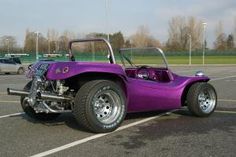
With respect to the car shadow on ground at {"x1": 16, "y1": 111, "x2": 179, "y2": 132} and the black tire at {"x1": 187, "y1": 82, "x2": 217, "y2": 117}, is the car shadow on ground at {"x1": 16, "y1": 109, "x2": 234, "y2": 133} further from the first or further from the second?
the black tire at {"x1": 187, "y1": 82, "x2": 217, "y2": 117}

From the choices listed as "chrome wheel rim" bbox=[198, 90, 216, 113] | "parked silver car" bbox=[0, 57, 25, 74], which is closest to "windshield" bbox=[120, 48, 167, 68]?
"chrome wheel rim" bbox=[198, 90, 216, 113]

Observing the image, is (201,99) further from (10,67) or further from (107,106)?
(10,67)

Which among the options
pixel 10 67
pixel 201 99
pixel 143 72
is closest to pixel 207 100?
pixel 201 99

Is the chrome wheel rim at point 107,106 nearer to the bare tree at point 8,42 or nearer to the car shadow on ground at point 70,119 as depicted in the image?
the car shadow on ground at point 70,119

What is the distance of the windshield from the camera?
33.3ft

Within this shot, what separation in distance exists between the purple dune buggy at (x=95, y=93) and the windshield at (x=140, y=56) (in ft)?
1.74

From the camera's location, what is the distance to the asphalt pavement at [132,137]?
6.62 metres

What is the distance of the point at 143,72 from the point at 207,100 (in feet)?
4.97

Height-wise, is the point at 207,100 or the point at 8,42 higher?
the point at 8,42

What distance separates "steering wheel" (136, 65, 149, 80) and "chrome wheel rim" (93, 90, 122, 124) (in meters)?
1.67

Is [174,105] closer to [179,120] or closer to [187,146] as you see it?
[179,120]

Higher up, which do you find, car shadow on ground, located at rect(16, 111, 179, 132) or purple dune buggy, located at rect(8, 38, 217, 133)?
purple dune buggy, located at rect(8, 38, 217, 133)

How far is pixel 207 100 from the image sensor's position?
10219 millimetres

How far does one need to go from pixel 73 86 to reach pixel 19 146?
6.07 ft
